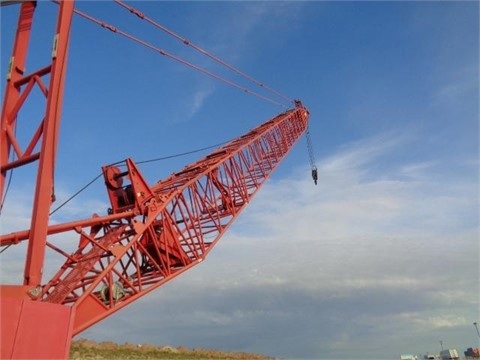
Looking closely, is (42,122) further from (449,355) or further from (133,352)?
(449,355)

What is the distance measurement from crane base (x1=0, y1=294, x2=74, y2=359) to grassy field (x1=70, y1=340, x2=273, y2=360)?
1049 inches

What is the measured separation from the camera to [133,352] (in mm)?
49969

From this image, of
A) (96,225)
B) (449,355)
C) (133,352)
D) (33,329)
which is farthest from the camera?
(449,355)

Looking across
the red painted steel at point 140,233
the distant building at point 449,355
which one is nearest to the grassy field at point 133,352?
the red painted steel at point 140,233

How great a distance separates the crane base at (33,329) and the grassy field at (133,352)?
26.7 m

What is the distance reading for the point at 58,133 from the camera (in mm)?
13484

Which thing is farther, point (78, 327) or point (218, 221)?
point (218, 221)

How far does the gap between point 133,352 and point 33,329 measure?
41.2 m

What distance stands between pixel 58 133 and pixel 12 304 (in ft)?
16.0

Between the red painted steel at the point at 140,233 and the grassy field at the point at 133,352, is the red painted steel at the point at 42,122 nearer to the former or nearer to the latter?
the red painted steel at the point at 140,233

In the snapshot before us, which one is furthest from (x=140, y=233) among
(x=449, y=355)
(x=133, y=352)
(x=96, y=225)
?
(x=449, y=355)

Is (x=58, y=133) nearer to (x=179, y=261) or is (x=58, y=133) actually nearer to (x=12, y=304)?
(x=12, y=304)

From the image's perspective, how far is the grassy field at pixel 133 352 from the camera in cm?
4112

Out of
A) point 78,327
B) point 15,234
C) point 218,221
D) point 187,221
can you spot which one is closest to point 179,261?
point 187,221
